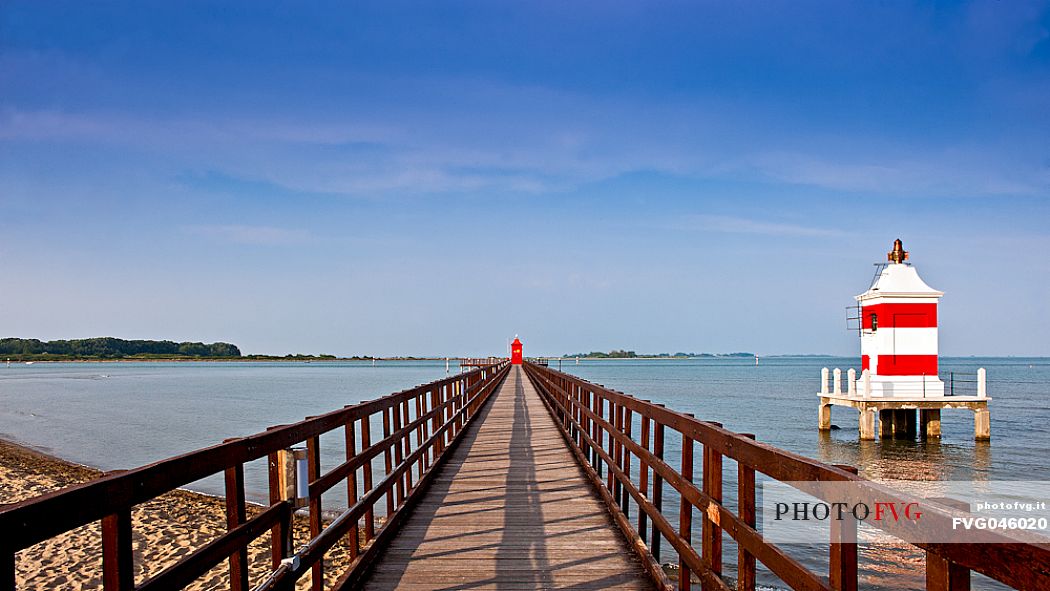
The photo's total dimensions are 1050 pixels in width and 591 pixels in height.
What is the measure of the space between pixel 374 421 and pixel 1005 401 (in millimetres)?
38655

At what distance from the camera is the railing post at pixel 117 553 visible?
85.8 inches

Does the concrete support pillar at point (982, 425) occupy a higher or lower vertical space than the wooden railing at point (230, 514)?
lower

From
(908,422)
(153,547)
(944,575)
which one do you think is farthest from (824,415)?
(944,575)

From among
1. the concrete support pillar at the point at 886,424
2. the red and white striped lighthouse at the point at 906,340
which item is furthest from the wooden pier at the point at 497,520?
the concrete support pillar at the point at 886,424

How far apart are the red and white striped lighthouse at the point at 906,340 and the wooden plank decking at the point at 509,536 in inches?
613

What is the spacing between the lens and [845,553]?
7.43 ft

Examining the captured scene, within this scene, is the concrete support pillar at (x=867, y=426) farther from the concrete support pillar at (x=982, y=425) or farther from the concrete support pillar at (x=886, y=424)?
the concrete support pillar at (x=982, y=425)

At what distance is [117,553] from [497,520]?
4514 mm

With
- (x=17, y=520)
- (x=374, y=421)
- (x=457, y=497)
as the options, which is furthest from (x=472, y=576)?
(x=374, y=421)

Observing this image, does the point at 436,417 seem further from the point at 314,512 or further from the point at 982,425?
the point at 982,425

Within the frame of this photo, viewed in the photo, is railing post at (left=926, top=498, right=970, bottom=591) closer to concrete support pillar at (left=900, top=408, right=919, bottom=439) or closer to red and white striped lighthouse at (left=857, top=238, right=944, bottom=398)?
red and white striped lighthouse at (left=857, top=238, right=944, bottom=398)

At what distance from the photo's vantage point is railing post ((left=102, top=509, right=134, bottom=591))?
2180 mm

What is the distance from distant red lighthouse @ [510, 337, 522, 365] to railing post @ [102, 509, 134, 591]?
69.4 meters

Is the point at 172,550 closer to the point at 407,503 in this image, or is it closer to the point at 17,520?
the point at 407,503
